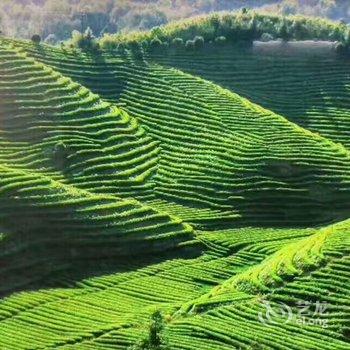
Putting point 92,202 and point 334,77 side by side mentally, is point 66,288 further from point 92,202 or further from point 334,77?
point 334,77

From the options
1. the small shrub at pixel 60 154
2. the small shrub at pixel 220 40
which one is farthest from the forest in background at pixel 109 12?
the small shrub at pixel 60 154

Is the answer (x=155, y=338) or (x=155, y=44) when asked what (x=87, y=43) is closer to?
(x=155, y=44)

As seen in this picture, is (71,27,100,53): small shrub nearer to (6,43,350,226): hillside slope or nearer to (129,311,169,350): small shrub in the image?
(6,43,350,226): hillside slope

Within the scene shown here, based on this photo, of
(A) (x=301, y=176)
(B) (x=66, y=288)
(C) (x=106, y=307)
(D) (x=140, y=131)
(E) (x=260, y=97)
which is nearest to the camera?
(C) (x=106, y=307)

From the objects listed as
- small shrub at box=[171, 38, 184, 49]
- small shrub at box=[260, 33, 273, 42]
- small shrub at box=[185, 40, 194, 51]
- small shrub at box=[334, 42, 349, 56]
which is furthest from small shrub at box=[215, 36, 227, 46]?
small shrub at box=[334, 42, 349, 56]

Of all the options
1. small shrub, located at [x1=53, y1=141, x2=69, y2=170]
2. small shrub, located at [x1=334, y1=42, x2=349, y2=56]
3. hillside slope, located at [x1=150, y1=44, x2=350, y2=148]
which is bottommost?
small shrub, located at [x1=53, y1=141, x2=69, y2=170]

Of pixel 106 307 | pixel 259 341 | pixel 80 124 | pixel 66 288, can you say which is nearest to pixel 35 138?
pixel 80 124

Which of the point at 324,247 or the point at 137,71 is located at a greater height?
the point at 137,71
